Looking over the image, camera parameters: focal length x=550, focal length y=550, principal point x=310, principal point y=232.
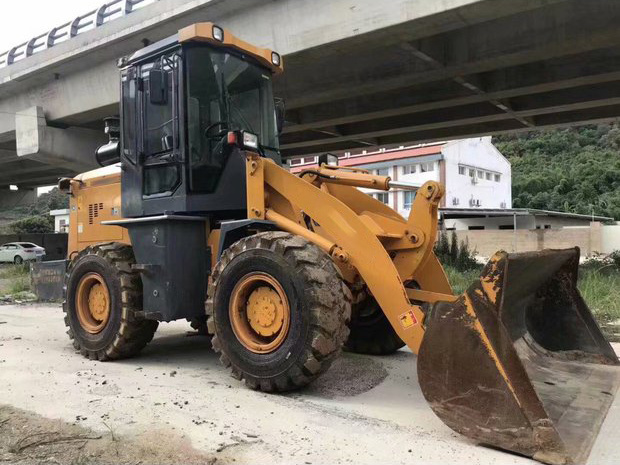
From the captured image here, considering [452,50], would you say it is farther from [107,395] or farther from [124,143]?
[107,395]

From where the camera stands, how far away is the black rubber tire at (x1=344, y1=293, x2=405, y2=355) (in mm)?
6027

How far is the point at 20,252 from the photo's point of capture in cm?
3097

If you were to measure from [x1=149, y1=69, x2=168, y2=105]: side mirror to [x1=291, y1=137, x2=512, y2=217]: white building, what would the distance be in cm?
3562

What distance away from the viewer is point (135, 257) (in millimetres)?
5816

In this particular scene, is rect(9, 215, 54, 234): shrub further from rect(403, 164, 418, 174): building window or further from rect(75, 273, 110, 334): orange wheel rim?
rect(75, 273, 110, 334): orange wheel rim

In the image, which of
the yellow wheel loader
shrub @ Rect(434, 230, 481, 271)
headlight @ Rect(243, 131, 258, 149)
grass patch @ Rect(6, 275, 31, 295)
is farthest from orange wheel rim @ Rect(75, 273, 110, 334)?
shrub @ Rect(434, 230, 481, 271)

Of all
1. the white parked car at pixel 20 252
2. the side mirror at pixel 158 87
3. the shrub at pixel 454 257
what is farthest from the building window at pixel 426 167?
the side mirror at pixel 158 87

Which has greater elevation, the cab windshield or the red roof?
the red roof

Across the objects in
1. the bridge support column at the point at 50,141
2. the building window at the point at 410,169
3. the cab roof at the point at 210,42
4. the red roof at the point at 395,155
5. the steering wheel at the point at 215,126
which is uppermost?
the red roof at the point at 395,155

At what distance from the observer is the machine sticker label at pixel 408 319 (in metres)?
4.28

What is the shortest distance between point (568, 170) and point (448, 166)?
70.7 feet

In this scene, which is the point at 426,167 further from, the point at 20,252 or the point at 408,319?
the point at 408,319

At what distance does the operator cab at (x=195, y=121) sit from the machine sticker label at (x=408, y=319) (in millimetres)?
1993

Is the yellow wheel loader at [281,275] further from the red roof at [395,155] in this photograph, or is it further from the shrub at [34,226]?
the shrub at [34,226]
